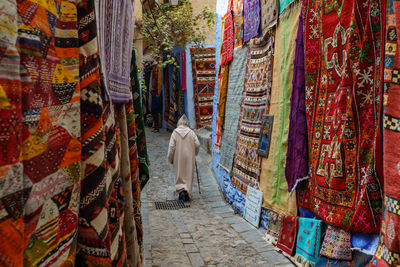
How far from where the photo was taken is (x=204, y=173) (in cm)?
868

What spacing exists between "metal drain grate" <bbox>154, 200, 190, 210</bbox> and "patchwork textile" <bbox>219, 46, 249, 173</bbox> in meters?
1.11

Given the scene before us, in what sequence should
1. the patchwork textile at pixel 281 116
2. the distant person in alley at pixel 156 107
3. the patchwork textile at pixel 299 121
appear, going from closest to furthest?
the patchwork textile at pixel 299 121 → the patchwork textile at pixel 281 116 → the distant person in alley at pixel 156 107

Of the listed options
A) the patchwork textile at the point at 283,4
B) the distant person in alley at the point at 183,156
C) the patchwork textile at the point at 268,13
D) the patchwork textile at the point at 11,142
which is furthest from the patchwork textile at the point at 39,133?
the distant person in alley at the point at 183,156

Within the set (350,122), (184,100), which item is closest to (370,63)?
(350,122)

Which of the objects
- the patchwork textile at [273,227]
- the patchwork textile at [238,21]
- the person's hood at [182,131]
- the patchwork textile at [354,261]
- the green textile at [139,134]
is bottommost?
the patchwork textile at [273,227]

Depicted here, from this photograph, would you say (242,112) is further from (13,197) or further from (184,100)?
(184,100)

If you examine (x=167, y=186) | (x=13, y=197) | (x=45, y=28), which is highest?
(x=45, y=28)

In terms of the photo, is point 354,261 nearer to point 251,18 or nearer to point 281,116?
point 281,116

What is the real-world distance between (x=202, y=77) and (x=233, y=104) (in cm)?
544

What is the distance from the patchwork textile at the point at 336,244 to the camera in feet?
9.58

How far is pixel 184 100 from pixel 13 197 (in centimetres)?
1186

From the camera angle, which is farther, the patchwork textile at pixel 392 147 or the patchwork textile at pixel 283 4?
the patchwork textile at pixel 283 4

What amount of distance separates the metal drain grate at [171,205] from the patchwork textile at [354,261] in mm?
3487

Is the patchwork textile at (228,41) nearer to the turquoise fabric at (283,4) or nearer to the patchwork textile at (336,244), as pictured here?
the turquoise fabric at (283,4)
